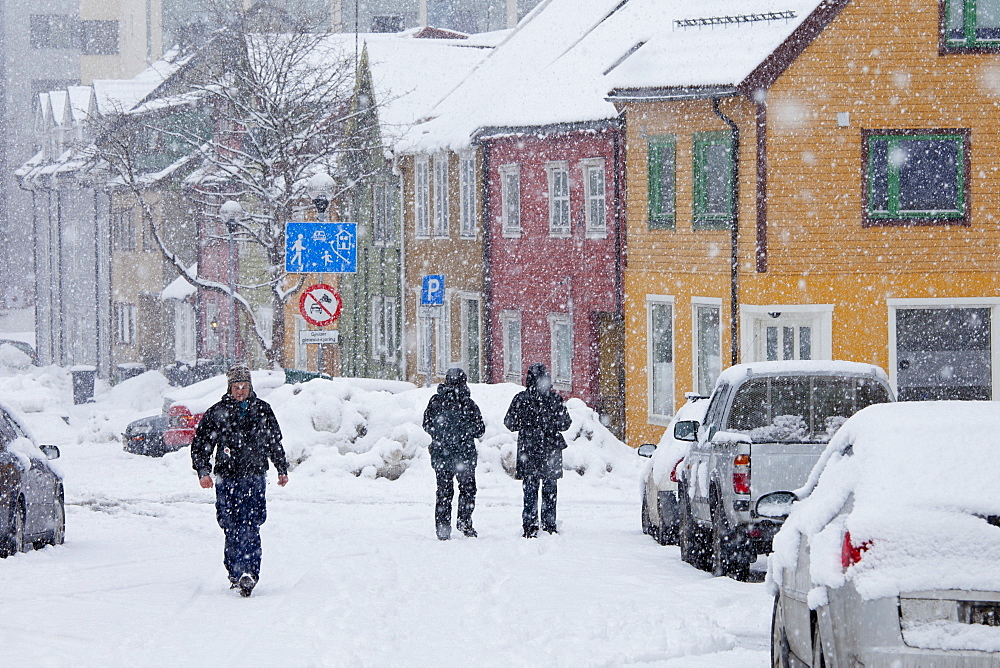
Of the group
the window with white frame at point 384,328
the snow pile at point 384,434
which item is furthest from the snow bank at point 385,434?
the window with white frame at point 384,328

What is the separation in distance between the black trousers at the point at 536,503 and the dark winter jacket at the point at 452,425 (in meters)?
0.61

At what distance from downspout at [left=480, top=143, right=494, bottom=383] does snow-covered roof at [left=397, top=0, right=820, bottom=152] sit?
90 centimetres

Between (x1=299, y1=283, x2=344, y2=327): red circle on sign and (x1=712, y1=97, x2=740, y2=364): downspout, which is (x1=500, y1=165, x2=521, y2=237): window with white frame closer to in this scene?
(x1=299, y1=283, x2=344, y2=327): red circle on sign

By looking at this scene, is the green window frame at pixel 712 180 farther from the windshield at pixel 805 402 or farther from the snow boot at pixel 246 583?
the snow boot at pixel 246 583

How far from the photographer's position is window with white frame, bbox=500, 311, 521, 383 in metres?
35.5

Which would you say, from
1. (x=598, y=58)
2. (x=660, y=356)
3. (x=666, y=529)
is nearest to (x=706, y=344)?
(x=660, y=356)

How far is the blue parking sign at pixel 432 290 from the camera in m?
29.2

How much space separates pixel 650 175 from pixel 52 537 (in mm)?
15241

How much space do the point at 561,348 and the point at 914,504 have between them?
26.5 m

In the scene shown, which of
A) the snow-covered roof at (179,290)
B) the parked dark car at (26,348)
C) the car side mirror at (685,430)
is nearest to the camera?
the car side mirror at (685,430)

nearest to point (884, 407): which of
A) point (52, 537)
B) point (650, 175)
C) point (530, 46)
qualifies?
point (52, 537)

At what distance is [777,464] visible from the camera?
505 inches

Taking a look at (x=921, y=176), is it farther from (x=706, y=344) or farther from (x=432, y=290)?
(x=432, y=290)

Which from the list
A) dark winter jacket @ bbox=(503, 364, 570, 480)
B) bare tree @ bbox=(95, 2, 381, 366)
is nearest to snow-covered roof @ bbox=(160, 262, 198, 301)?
bare tree @ bbox=(95, 2, 381, 366)
